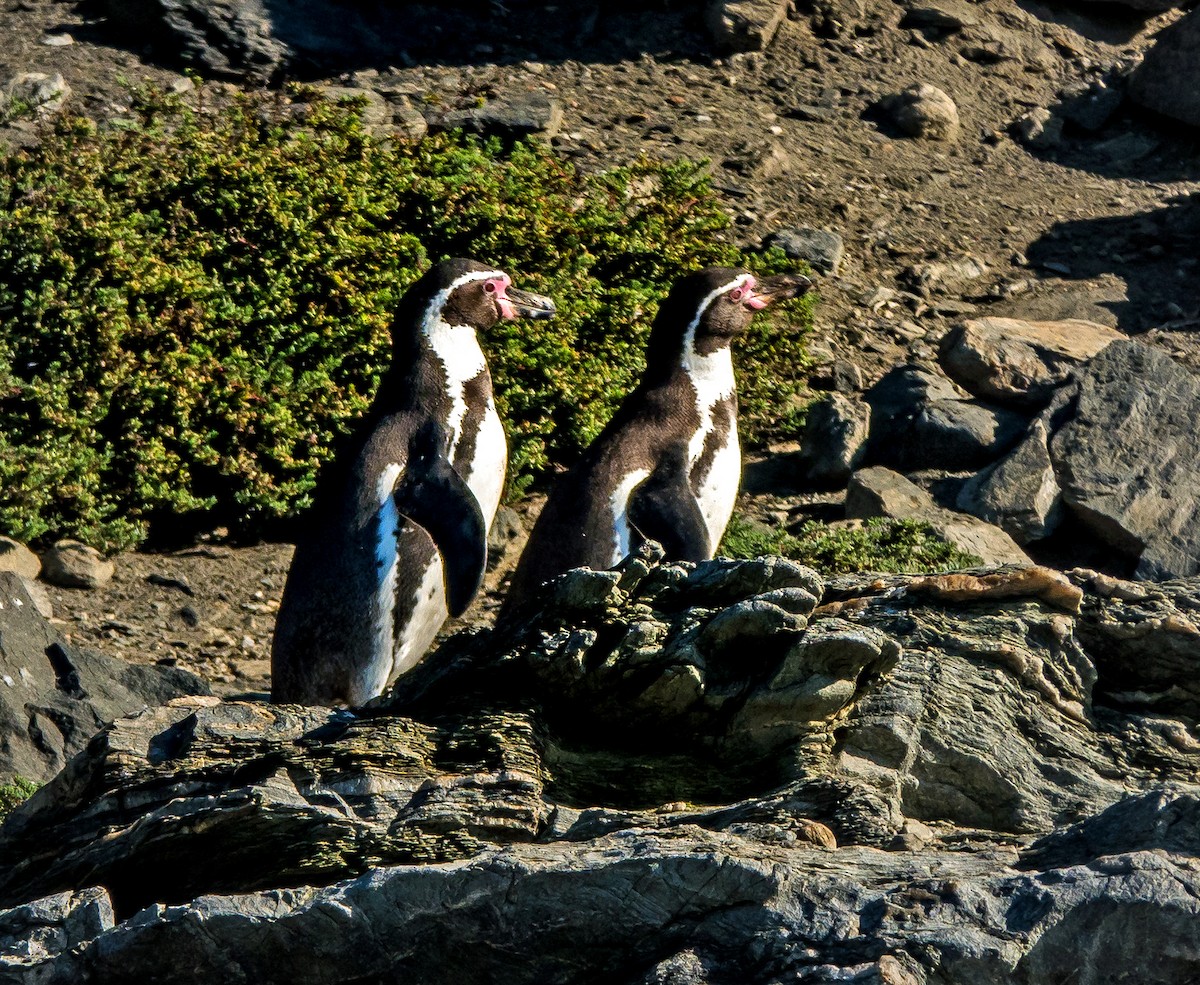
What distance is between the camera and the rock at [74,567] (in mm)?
6977

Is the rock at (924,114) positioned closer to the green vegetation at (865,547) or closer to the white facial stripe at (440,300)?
the green vegetation at (865,547)

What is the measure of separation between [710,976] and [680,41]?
373 inches

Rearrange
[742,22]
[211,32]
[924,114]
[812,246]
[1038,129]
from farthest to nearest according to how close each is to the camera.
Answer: [742,22]
[1038,129]
[924,114]
[211,32]
[812,246]

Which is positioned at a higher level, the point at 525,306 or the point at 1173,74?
the point at 1173,74

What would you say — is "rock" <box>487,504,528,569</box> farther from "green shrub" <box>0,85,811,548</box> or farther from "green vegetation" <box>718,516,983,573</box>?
"green vegetation" <box>718,516,983,573</box>

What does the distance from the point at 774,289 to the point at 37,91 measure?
4.62m

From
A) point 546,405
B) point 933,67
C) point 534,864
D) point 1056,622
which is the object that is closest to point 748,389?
point 546,405

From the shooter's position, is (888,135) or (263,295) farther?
(888,135)

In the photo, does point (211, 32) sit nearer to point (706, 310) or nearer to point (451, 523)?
point (706, 310)

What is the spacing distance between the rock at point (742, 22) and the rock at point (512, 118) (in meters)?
1.42

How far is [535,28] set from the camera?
447 inches

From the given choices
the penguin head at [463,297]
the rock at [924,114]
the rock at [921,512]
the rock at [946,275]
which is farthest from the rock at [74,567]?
the rock at [924,114]

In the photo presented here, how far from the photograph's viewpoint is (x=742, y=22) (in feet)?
36.0

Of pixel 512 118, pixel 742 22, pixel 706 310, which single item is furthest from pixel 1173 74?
pixel 706 310
